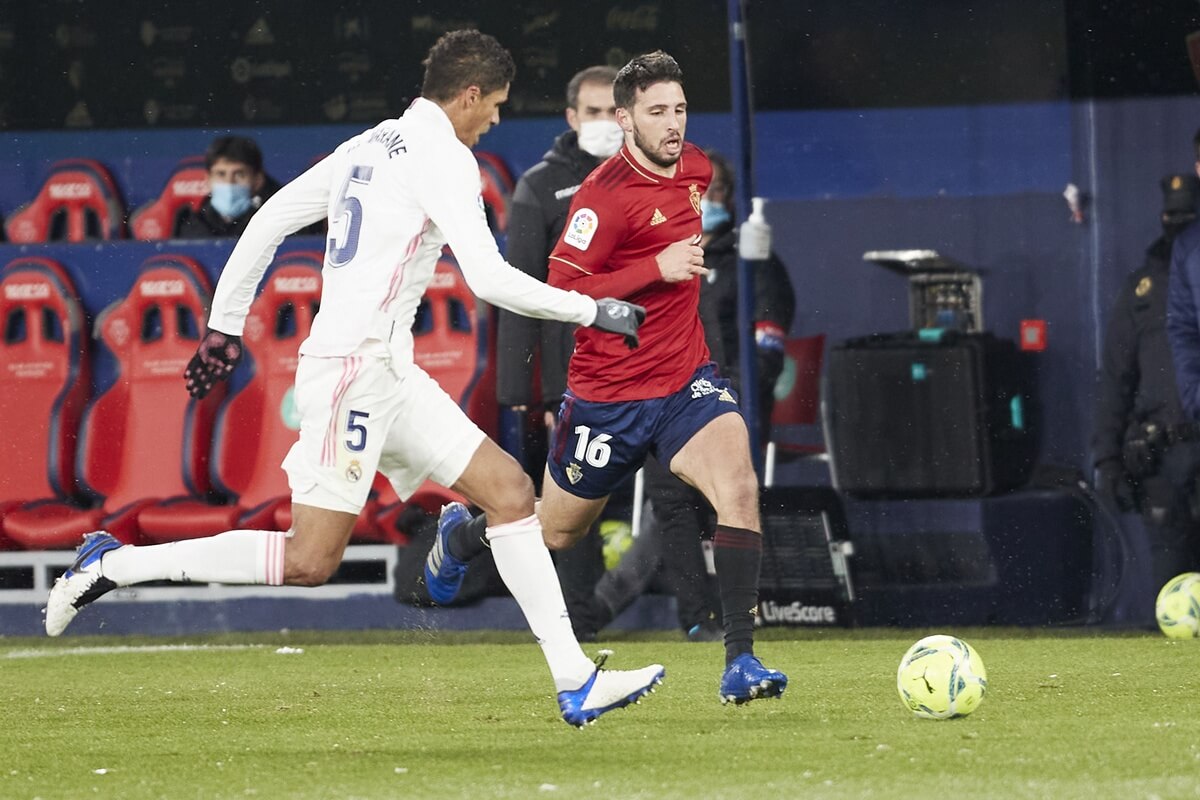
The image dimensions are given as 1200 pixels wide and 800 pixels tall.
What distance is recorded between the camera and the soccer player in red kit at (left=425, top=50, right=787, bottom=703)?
689 cm

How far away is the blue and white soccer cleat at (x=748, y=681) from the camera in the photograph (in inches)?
256

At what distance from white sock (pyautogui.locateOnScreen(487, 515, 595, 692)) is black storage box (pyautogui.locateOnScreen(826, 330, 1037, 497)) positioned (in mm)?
4222

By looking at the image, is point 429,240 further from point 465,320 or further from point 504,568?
point 465,320

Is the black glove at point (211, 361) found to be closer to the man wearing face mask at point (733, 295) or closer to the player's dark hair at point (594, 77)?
the player's dark hair at point (594, 77)

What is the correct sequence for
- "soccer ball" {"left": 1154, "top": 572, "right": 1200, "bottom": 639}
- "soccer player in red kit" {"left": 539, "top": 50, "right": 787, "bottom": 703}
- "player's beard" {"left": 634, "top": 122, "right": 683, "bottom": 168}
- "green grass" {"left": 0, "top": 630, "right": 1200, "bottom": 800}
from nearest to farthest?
"green grass" {"left": 0, "top": 630, "right": 1200, "bottom": 800}, "soccer player in red kit" {"left": 539, "top": 50, "right": 787, "bottom": 703}, "player's beard" {"left": 634, "top": 122, "right": 683, "bottom": 168}, "soccer ball" {"left": 1154, "top": 572, "right": 1200, "bottom": 639}

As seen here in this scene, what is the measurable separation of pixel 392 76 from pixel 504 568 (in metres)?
5.04

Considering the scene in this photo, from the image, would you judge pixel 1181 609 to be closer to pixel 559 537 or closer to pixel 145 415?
pixel 559 537

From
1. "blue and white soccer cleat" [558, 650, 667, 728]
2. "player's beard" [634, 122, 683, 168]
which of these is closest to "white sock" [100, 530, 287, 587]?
"blue and white soccer cleat" [558, 650, 667, 728]

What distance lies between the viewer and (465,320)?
10.8 m

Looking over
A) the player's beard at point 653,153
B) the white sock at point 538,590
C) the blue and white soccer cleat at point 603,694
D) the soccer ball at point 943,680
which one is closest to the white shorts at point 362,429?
the white sock at point 538,590

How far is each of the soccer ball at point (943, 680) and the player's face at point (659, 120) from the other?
181 centimetres

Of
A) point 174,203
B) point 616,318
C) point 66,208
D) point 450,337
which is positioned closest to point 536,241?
point 450,337

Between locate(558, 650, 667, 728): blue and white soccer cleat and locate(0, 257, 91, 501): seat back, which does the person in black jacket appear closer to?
locate(558, 650, 667, 728): blue and white soccer cleat

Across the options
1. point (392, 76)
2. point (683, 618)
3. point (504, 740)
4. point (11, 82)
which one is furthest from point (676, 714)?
point (11, 82)
